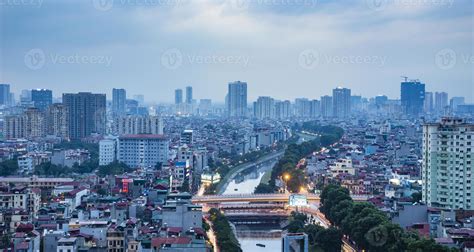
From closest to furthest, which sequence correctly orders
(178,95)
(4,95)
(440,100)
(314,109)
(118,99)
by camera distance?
1. (4,95)
2. (118,99)
3. (440,100)
4. (314,109)
5. (178,95)

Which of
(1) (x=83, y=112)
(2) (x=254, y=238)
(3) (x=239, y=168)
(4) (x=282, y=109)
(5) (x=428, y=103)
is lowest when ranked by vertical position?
(2) (x=254, y=238)

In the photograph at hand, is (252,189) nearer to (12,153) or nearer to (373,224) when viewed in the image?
(12,153)

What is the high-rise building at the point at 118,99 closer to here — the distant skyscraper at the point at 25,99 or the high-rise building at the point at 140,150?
the distant skyscraper at the point at 25,99

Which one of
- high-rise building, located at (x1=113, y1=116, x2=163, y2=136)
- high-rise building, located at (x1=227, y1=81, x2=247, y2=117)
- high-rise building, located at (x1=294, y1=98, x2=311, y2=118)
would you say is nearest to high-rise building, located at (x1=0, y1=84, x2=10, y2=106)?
high-rise building, located at (x1=113, y1=116, x2=163, y2=136)

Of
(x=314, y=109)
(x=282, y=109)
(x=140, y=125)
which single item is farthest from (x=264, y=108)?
(x=140, y=125)

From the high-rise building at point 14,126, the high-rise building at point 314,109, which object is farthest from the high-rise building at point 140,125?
the high-rise building at point 314,109

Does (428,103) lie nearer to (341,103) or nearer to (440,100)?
(440,100)
